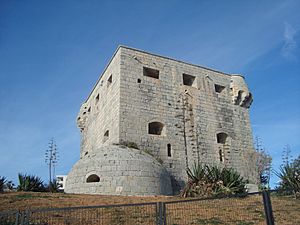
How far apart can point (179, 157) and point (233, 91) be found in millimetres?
7188

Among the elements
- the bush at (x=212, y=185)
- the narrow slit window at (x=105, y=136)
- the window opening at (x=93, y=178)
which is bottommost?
the bush at (x=212, y=185)

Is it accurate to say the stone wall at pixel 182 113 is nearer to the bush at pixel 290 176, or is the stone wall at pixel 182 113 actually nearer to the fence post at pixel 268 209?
the bush at pixel 290 176

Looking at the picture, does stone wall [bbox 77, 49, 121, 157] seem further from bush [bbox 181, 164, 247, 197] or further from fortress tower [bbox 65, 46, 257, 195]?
bush [bbox 181, 164, 247, 197]

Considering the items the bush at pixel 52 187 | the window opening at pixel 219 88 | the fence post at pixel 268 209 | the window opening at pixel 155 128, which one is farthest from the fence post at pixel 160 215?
the window opening at pixel 219 88

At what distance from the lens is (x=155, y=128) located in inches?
723

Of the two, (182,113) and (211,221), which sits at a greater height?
(182,113)

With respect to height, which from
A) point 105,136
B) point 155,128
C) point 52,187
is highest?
point 155,128

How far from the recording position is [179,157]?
17.3 metres

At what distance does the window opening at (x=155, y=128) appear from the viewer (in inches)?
704

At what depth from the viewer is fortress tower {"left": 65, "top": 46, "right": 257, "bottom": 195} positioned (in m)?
13.8

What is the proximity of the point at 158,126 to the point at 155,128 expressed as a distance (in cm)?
34

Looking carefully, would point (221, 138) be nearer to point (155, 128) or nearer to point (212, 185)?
point (155, 128)

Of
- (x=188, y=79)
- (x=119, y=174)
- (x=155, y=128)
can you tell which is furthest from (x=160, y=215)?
(x=188, y=79)

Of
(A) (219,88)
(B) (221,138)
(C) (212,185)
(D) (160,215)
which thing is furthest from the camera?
(A) (219,88)
